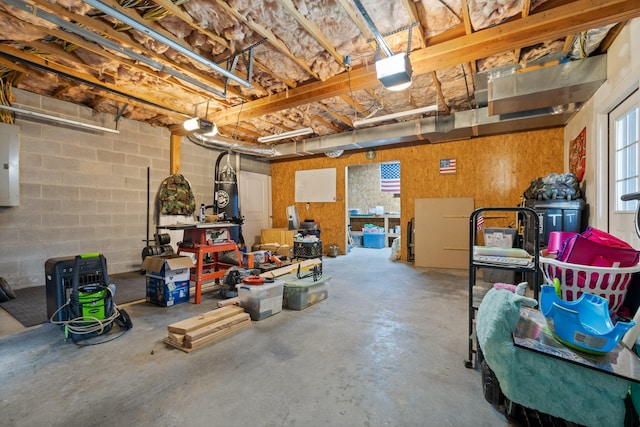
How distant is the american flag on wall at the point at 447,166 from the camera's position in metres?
5.71

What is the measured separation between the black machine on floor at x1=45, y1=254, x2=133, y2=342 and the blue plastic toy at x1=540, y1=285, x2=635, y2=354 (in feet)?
10.5

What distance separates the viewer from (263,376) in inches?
72.9

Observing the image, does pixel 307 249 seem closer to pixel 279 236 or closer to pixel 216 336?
pixel 279 236

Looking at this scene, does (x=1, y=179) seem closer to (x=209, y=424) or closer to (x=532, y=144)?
(x=209, y=424)

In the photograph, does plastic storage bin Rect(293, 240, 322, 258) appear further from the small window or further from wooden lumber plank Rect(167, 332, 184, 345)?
the small window

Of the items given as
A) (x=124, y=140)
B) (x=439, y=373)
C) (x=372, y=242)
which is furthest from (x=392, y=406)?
(x=372, y=242)

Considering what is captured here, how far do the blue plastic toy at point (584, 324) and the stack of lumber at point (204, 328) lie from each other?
230cm

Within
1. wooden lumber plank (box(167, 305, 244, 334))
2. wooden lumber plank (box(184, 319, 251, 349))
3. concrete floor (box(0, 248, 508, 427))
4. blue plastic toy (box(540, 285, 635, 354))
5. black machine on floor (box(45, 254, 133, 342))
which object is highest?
blue plastic toy (box(540, 285, 635, 354))

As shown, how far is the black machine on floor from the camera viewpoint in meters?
Result: 2.40

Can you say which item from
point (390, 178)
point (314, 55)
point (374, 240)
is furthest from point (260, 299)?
point (390, 178)

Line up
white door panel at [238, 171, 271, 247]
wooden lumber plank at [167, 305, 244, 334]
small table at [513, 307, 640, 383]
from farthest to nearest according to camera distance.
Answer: white door panel at [238, 171, 271, 247]
wooden lumber plank at [167, 305, 244, 334]
small table at [513, 307, 640, 383]

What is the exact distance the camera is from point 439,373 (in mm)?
1885

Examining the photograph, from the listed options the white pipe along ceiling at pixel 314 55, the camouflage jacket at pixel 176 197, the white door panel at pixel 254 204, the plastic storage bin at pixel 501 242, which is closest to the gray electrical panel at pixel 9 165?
the white pipe along ceiling at pixel 314 55

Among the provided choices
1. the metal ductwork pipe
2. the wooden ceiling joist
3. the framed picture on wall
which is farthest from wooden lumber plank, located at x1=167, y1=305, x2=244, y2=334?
the framed picture on wall
